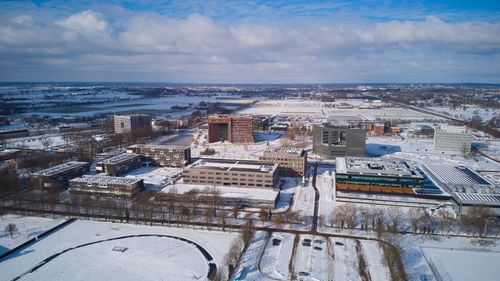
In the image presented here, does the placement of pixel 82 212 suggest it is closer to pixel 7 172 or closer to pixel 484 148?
pixel 7 172

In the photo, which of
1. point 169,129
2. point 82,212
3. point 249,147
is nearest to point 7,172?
point 82,212

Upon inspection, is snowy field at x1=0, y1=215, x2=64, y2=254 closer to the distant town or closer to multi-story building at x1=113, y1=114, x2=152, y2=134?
the distant town

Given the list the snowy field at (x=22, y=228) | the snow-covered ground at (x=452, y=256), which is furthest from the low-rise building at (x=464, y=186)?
the snowy field at (x=22, y=228)

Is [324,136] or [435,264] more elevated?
[324,136]

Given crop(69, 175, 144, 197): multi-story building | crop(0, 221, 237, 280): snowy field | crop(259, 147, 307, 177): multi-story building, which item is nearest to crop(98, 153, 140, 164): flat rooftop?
crop(69, 175, 144, 197): multi-story building

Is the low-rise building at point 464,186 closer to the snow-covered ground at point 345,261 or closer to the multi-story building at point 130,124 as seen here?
the snow-covered ground at point 345,261
